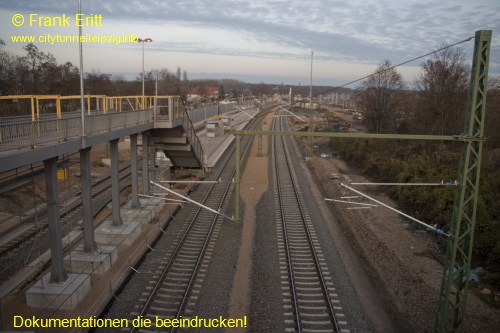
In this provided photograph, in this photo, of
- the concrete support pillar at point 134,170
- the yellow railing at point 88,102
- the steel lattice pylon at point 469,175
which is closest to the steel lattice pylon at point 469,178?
the steel lattice pylon at point 469,175

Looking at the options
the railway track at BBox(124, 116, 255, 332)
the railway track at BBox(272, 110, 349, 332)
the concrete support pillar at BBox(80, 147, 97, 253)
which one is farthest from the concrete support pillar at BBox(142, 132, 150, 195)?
the concrete support pillar at BBox(80, 147, 97, 253)

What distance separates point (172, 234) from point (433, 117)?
78.4ft

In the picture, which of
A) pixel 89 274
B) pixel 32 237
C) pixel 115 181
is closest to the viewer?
pixel 89 274

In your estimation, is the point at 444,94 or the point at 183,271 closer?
the point at 183,271

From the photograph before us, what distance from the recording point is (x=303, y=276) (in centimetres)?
1134

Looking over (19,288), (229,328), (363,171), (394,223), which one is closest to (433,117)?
(363,171)

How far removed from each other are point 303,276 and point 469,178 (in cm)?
518

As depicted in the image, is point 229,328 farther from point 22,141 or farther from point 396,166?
point 396,166

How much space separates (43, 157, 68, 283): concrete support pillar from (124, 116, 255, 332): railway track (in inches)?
84.9

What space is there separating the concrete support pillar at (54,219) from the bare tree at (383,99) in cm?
3345

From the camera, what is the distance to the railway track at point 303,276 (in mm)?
9031

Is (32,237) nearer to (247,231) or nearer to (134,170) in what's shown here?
(134,170)

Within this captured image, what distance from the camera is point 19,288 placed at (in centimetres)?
1052

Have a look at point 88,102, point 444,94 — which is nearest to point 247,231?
point 88,102
